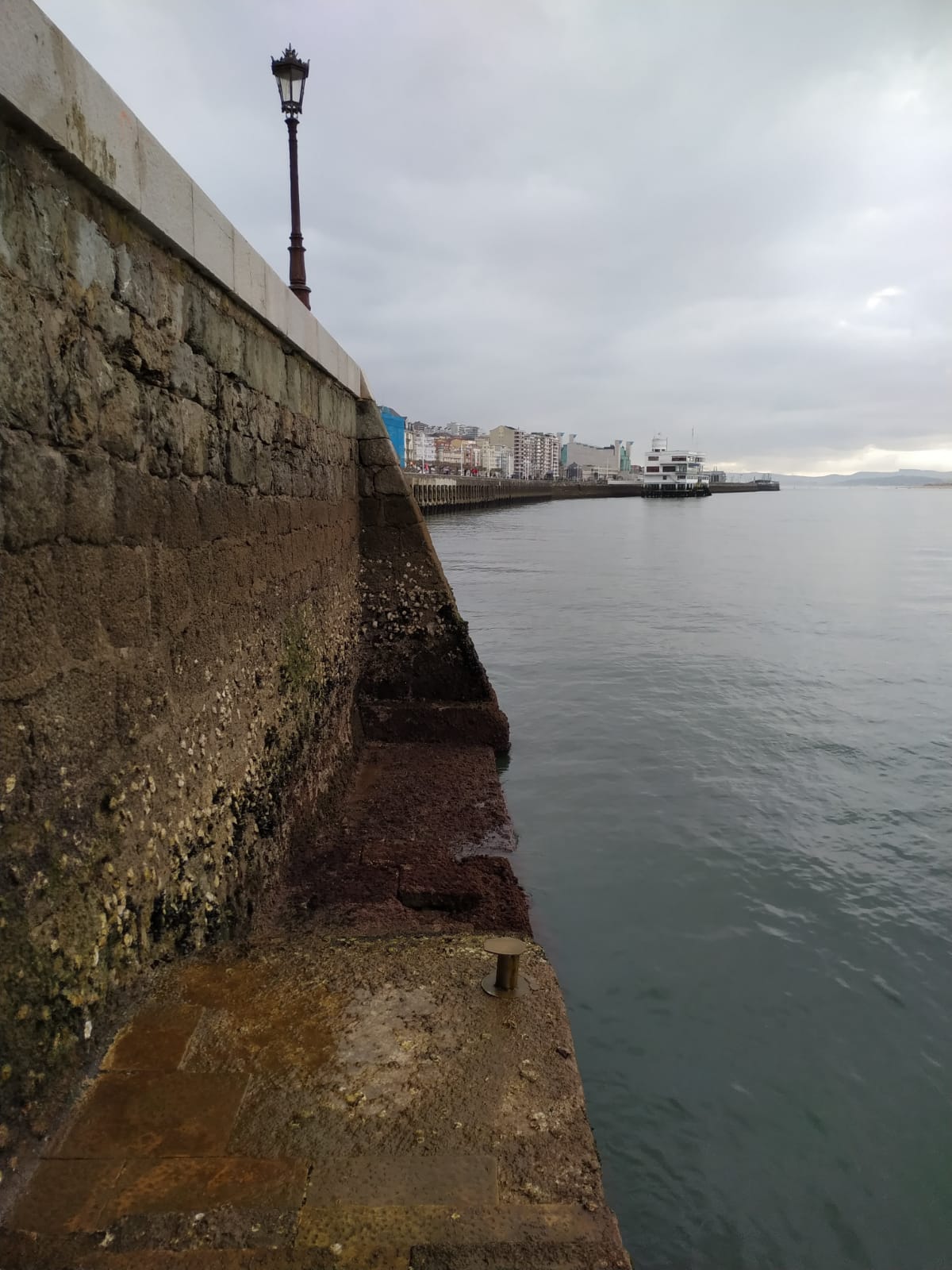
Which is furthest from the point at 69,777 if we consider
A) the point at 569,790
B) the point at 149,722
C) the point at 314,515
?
the point at 569,790

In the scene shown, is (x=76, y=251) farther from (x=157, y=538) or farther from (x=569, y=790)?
(x=569, y=790)

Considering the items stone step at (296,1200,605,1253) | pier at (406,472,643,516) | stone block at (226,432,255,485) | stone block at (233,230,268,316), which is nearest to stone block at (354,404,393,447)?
stone block at (233,230,268,316)

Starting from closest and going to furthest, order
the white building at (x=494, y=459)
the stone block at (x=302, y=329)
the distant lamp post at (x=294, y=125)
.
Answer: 1. the stone block at (x=302, y=329)
2. the distant lamp post at (x=294, y=125)
3. the white building at (x=494, y=459)

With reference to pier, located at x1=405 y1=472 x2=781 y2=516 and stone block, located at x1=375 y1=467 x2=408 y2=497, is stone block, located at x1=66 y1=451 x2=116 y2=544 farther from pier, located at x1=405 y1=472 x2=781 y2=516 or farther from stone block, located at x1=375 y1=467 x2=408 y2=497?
pier, located at x1=405 y1=472 x2=781 y2=516

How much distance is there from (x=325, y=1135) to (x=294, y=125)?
26.1ft

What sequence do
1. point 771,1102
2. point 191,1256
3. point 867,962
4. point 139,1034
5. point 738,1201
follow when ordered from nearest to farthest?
point 191,1256
point 139,1034
point 738,1201
point 771,1102
point 867,962

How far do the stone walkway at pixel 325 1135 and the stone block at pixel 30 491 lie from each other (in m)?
1.73

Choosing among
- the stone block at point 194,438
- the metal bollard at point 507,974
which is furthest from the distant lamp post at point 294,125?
the metal bollard at point 507,974

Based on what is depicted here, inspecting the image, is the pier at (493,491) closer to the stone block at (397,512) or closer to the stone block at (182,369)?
the stone block at (397,512)

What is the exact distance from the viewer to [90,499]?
2.66m

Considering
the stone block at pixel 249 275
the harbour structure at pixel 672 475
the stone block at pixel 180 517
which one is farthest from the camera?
the harbour structure at pixel 672 475

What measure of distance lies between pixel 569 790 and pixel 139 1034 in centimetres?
549

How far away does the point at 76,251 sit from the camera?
253 cm

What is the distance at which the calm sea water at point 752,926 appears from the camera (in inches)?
140
